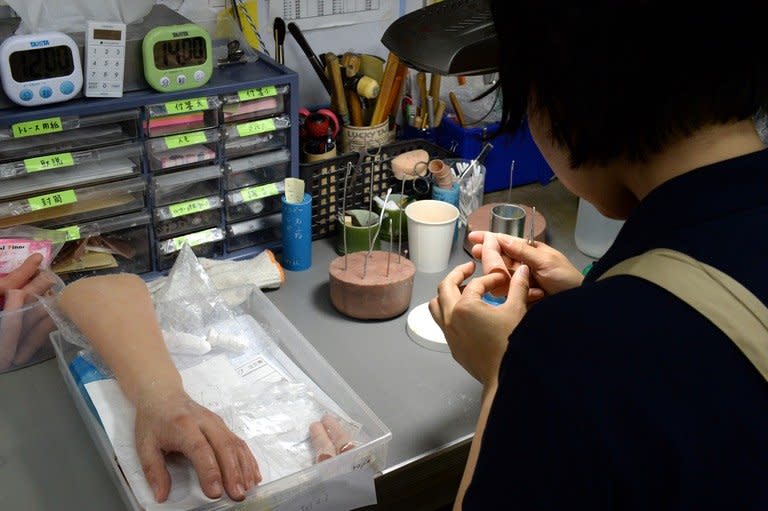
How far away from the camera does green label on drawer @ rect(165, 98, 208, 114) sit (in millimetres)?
1249

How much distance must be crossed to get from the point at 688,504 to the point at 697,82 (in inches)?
11.7

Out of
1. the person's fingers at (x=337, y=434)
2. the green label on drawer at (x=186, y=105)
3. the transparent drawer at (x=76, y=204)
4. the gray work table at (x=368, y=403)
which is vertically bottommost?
the gray work table at (x=368, y=403)

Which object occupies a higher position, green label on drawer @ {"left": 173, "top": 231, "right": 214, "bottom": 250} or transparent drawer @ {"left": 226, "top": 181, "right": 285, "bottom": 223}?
transparent drawer @ {"left": 226, "top": 181, "right": 285, "bottom": 223}

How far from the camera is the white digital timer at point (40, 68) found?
1.10 m

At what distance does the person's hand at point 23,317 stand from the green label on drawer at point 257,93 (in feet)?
1.34

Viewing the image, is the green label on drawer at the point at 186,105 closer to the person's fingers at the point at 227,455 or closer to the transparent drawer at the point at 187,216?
the transparent drawer at the point at 187,216

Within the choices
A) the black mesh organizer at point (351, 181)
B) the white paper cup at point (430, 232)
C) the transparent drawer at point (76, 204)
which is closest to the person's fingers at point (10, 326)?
the transparent drawer at point (76, 204)

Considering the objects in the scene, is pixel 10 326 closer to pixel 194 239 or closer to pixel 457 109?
pixel 194 239

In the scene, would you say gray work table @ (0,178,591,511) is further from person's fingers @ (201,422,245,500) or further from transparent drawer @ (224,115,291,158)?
transparent drawer @ (224,115,291,158)

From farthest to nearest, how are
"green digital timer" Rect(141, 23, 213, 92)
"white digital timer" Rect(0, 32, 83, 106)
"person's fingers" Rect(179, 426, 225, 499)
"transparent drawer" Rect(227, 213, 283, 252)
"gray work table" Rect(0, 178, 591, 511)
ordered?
"transparent drawer" Rect(227, 213, 283, 252)
"green digital timer" Rect(141, 23, 213, 92)
"white digital timer" Rect(0, 32, 83, 106)
"gray work table" Rect(0, 178, 591, 511)
"person's fingers" Rect(179, 426, 225, 499)

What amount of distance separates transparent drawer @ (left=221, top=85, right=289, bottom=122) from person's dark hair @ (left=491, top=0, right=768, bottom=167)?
740 millimetres

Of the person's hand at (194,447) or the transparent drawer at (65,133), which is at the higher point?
the transparent drawer at (65,133)

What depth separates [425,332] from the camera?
1.23m

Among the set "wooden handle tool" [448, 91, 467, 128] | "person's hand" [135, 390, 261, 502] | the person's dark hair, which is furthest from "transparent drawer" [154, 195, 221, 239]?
the person's dark hair
